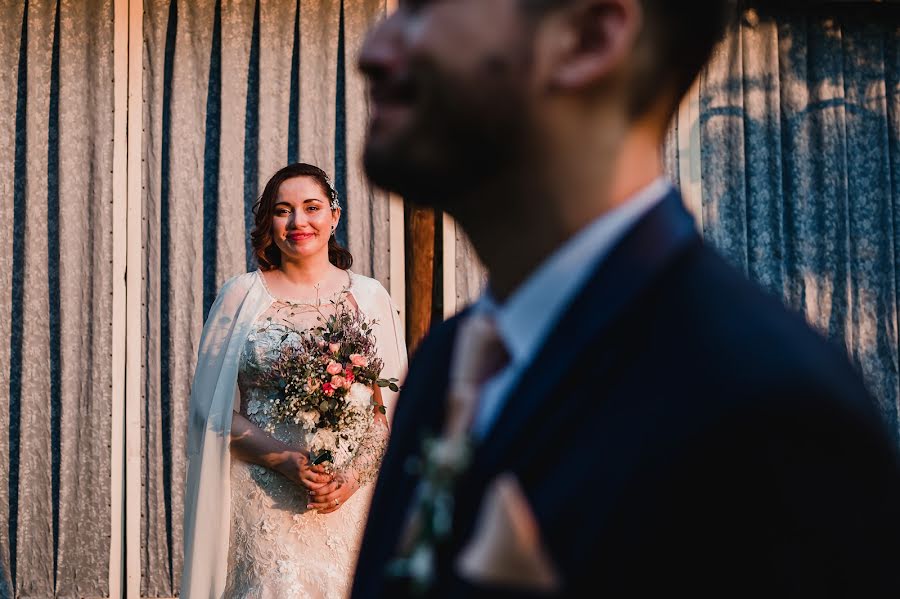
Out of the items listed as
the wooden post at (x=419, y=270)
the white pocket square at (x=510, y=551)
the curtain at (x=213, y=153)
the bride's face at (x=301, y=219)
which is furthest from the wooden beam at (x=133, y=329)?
the white pocket square at (x=510, y=551)

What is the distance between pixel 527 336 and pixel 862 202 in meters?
6.79

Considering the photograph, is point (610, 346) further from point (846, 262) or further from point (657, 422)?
point (846, 262)

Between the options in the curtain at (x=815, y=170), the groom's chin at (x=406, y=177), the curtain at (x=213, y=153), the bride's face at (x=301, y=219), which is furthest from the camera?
the curtain at (x=815, y=170)

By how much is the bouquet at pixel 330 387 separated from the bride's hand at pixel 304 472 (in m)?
0.05

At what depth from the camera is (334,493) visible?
4.25 metres

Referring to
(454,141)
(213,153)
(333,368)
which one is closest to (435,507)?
(454,141)

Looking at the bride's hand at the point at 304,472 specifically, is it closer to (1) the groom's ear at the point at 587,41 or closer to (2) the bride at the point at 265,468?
(2) the bride at the point at 265,468

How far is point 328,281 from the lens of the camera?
4.60m

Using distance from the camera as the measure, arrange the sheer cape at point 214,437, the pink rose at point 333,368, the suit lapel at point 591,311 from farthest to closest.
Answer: the sheer cape at point 214,437
the pink rose at point 333,368
the suit lapel at point 591,311

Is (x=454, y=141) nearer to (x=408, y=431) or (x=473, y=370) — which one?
(x=473, y=370)

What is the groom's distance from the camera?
558 millimetres

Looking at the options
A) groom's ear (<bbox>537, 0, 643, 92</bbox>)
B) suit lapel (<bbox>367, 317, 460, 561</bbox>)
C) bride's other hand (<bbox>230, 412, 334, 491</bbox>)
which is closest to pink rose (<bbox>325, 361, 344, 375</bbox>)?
bride's other hand (<bbox>230, 412, 334, 491</bbox>)

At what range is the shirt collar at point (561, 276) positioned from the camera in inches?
28.1

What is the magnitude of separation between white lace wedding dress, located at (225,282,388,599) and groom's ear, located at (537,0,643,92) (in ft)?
11.8
